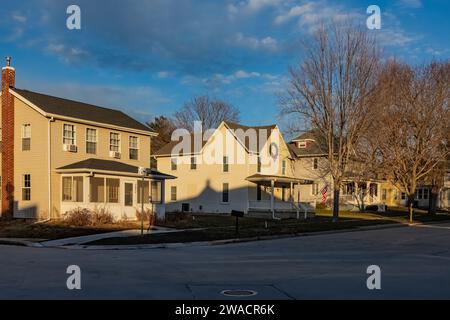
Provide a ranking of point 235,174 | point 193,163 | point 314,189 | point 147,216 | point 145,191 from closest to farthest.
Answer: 1. point 147,216
2. point 145,191
3. point 235,174
4. point 193,163
5. point 314,189

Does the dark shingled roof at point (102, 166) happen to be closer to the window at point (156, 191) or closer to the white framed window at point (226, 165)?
the window at point (156, 191)

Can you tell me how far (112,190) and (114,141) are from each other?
4797 millimetres

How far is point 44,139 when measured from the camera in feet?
95.6

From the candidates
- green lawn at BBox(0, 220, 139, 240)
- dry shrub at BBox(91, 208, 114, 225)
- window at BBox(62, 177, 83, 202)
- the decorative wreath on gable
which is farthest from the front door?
the decorative wreath on gable

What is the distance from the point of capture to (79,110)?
32.4 metres

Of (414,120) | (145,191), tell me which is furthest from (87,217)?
(414,120)

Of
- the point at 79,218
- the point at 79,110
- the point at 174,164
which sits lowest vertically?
the point at 79,218

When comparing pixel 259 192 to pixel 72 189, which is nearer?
pixel 72 189

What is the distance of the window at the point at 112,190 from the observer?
97.0ft

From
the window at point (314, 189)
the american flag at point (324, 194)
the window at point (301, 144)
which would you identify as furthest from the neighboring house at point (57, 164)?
the window at point (301, 144)

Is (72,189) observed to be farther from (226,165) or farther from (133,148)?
(226,165)
